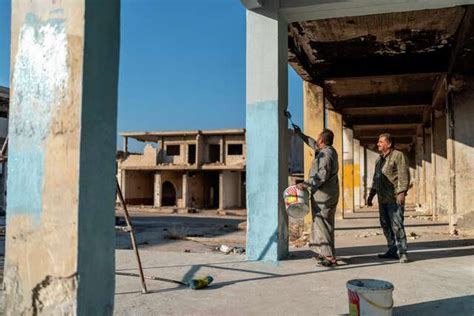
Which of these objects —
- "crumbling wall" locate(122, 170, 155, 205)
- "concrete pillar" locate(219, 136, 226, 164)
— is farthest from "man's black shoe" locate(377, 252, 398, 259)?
"crumbling wall" locate(122, 170, 155, 205)

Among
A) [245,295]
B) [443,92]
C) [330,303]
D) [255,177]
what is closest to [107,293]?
[245,295]

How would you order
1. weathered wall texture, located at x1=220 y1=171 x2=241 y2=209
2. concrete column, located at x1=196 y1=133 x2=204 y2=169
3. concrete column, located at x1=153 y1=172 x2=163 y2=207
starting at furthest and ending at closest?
concrete column, located at x1=153 y1=172 x2=163 y2=207, weathered wall texture, located at x1=220 y1=171 x2=241 y2=209, concrete column, located at x1=196 y1=133 x2=204 y2=169

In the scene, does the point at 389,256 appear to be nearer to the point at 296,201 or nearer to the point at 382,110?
the point at 296,201

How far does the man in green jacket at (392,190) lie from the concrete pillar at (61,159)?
426 cm

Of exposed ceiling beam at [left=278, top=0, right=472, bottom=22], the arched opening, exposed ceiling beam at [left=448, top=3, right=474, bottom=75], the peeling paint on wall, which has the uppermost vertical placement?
exposed ceiling beam at [left=448, top=3, right=474, bottom=75]

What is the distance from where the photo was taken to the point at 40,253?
2.39 metres

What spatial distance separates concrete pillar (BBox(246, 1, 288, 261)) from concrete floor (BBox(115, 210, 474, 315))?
14.3 inches

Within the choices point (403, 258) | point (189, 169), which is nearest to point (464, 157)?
point (403, 258)

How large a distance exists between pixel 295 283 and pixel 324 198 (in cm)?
131

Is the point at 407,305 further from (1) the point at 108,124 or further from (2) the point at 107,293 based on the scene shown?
(1) the point at 108,124

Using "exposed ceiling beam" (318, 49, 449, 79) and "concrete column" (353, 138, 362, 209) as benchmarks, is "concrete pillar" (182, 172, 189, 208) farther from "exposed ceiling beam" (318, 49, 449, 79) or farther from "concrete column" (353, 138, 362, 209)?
"exposed ceiling beam" (318, 49, 449, 79)

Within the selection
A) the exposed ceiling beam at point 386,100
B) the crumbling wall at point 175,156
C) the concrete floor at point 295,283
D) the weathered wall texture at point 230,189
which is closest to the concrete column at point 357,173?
the exposed ceiling beam at point 386,100

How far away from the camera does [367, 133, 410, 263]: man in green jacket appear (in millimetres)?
5688

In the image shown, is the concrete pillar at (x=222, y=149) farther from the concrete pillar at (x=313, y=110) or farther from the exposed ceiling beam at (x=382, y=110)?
the concrete pillar at (x=313, y=110)
